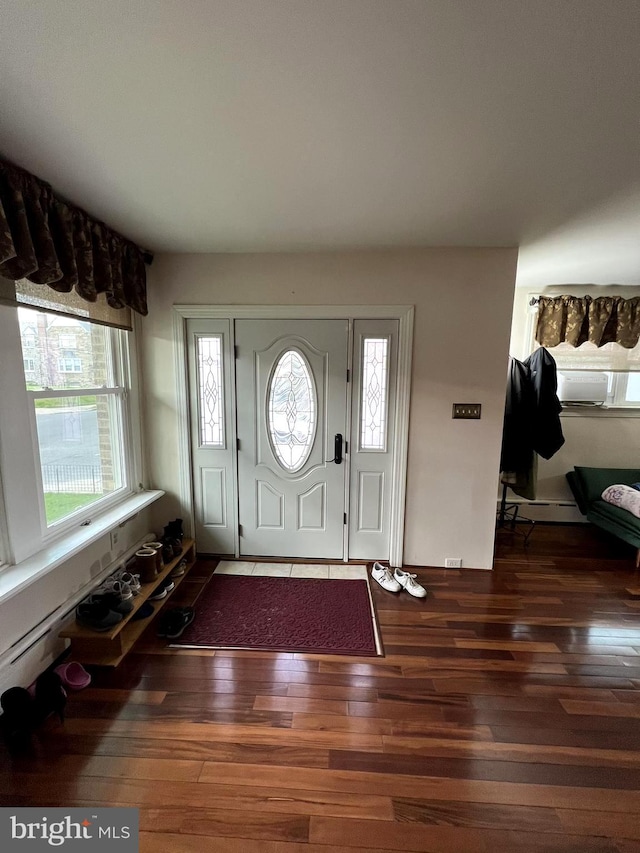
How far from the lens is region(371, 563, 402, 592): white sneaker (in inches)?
98.0

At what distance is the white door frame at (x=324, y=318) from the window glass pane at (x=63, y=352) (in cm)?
51

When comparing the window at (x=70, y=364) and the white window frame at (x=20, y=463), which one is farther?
the window at (x=70, y=364)

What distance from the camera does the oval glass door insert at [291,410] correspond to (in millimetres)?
2676

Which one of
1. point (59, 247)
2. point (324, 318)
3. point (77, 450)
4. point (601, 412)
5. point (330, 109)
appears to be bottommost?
point (77, 450)

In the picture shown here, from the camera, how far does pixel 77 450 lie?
2.12 metres

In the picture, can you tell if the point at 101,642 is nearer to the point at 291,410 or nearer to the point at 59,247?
the point at 291,410

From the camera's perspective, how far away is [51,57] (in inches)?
39.4

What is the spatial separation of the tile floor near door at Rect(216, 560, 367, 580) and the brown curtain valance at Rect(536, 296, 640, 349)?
3128mm

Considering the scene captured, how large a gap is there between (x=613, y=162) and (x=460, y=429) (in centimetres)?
167

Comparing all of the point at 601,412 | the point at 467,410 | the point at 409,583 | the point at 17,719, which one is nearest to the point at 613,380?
the point at 601,412

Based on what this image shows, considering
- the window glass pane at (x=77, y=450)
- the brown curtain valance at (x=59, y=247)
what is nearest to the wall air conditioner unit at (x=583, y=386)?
the brown curtain valance at (x=59, y=247)

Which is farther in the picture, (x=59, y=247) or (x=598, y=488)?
(x=598, y=488)

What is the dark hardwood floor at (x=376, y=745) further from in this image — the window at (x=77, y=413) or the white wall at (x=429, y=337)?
the window at (x=77, y=413)

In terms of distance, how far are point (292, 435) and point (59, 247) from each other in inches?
71.4
